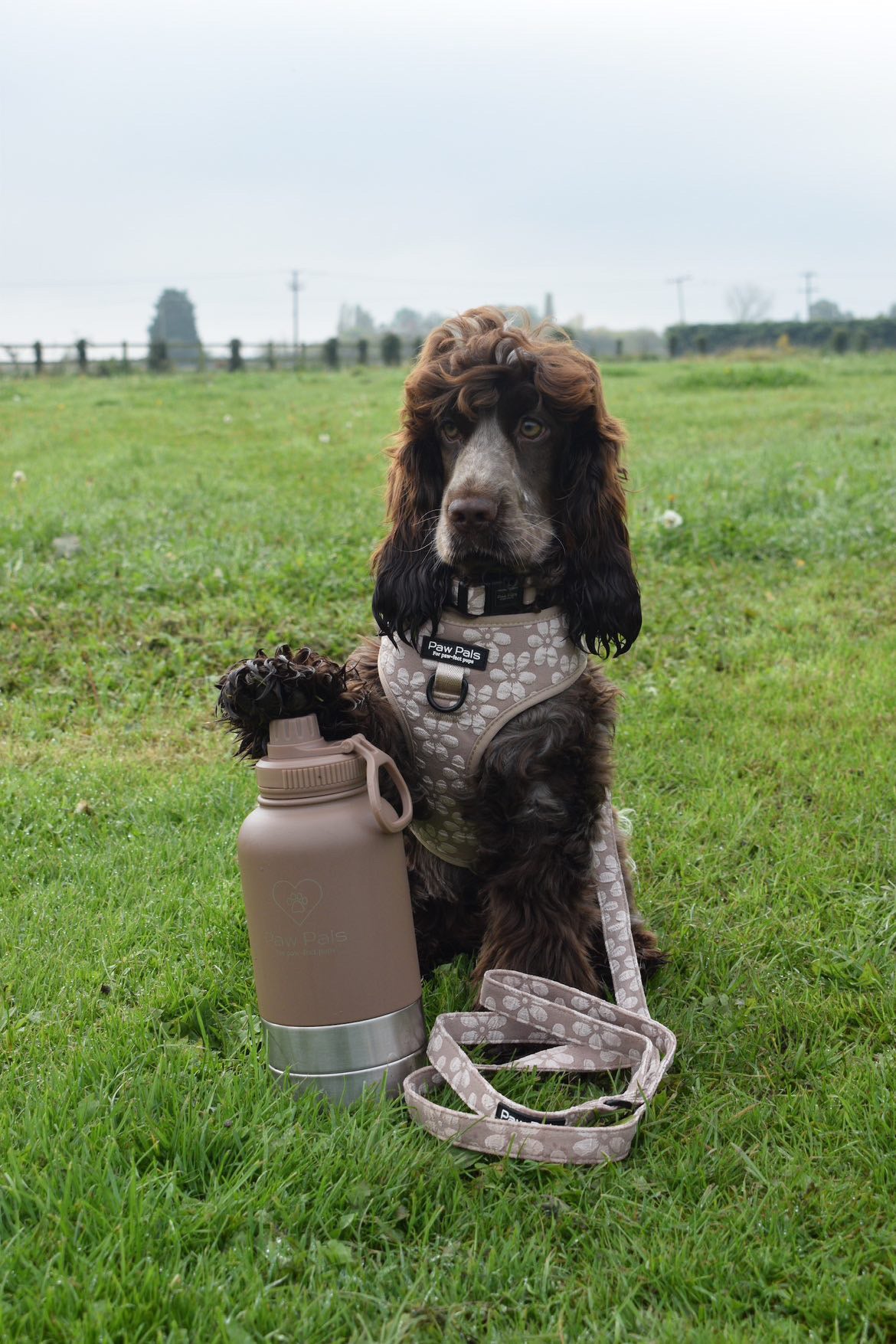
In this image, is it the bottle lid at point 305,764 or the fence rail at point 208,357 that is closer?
the bottle lid at point 305,764

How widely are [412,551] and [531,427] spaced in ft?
1.45

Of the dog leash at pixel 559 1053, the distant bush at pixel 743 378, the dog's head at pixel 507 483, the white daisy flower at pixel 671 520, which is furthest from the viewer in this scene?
the distant bush at pixel 743 378

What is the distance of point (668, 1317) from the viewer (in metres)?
1.85

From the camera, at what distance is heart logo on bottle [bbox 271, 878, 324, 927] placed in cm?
233

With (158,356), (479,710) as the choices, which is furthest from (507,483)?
(158,356)

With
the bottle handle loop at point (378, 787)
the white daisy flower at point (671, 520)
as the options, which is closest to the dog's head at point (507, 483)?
the bottle handle loop at point (378, 787)

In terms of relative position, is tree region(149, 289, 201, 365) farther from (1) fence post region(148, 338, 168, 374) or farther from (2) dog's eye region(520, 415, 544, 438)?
(2) dog's eye region(520, 415, 544, 438)

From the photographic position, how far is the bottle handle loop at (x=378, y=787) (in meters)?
2.38

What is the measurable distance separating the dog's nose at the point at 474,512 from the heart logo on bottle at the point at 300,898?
902 millimetres

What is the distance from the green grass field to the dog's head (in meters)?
1.09

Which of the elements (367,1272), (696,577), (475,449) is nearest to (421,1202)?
(367,1272)

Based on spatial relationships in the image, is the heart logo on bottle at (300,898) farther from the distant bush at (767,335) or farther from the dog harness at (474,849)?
the distant bush at (767,335)

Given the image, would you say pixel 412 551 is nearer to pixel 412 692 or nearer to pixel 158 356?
pixel 412 692

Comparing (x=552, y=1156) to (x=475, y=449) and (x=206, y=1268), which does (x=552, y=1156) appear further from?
(x=475, y=449)
